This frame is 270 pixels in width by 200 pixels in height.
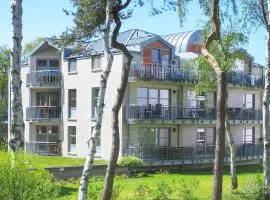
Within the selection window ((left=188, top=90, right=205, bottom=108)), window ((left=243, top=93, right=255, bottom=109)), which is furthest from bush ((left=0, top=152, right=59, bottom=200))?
window ((left=243, top=93, right=255, bottom=109))

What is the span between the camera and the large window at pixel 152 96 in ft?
121

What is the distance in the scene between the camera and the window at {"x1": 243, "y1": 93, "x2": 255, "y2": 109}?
45531mm

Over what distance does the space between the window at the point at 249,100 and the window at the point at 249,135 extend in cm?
191

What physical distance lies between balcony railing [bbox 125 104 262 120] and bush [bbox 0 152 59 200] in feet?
73.8

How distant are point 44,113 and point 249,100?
56.2ft

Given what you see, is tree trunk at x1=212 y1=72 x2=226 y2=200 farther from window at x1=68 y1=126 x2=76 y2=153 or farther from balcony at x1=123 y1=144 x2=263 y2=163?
window at x1=68 y1=126 x2=76 y2=153

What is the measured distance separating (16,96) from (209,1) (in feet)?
29.0

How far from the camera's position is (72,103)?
40781 mm

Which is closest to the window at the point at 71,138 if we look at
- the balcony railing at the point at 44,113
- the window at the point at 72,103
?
the window at the point at 72,103

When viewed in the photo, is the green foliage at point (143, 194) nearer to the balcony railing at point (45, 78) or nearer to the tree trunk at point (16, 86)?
the tree trunk at point (16, 86)

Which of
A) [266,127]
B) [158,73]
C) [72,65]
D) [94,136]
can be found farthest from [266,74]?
[72,65]

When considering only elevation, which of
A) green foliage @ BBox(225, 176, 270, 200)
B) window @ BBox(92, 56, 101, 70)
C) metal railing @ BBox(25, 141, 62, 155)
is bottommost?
green foliage @ BBox(225, 176, 270, 200)

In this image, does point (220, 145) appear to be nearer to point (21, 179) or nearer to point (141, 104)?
point (21, 179)

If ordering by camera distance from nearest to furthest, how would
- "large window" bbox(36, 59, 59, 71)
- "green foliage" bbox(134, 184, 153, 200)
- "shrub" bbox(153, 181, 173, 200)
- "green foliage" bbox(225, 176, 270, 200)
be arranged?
"green foliage" bbox(134, 184, 153, 200) → "shrub" bbox(153, 181, 173, 200) → "green foliage" bbox(225, 176, 270, 200) → "large window" bbox(36, 59, 59, 71)
